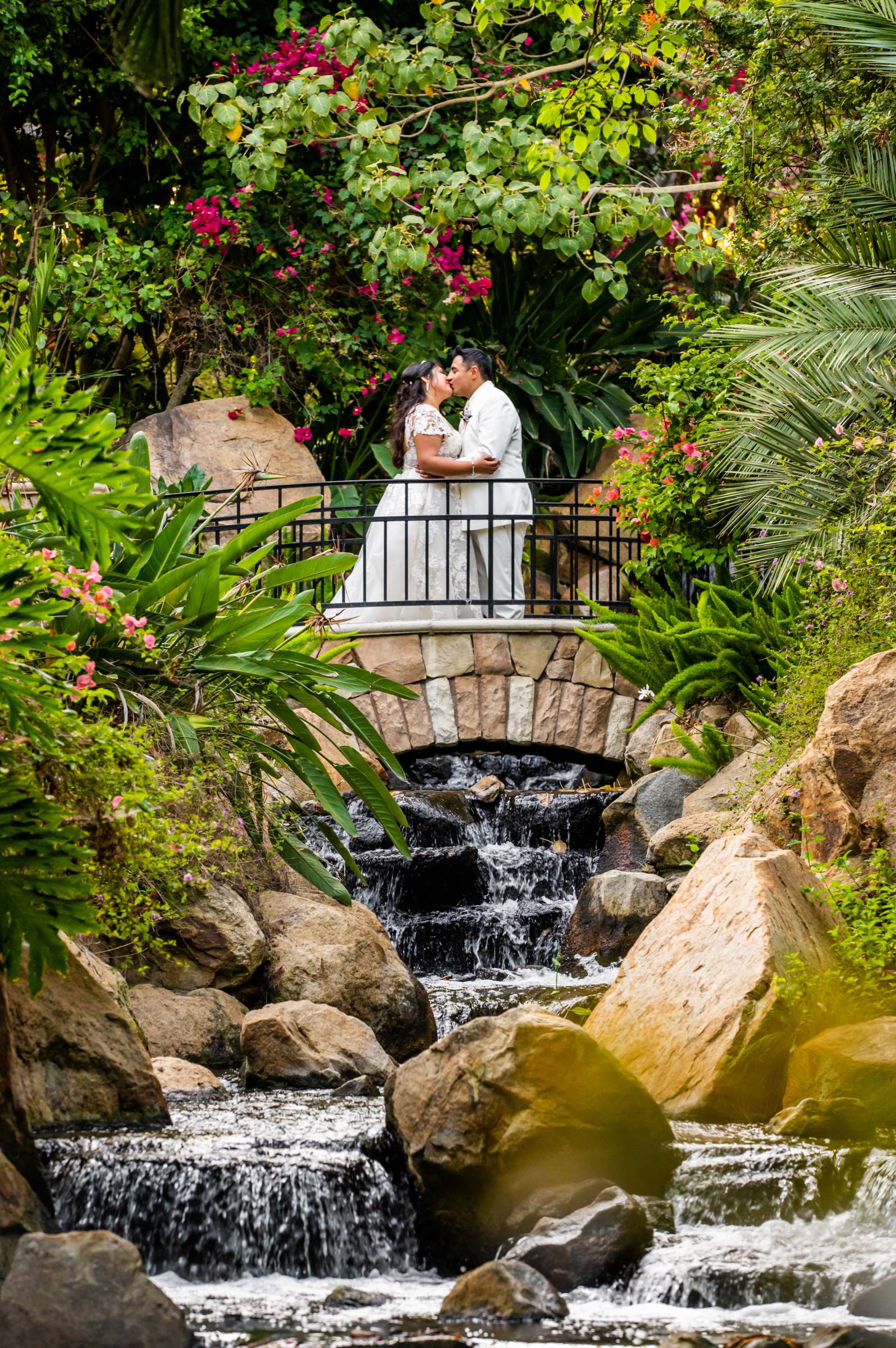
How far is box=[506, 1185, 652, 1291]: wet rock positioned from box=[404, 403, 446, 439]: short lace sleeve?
7184 mm

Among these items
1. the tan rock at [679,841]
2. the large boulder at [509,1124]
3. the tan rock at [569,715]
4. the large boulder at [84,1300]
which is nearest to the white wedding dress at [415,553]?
the tan rock at [569,715]

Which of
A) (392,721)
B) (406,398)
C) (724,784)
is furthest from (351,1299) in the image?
(406,398)

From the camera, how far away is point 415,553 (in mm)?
11141

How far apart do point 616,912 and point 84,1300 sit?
475 centimetres

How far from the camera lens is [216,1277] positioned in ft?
14.9

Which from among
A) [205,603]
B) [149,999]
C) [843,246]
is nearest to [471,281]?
[843,246]

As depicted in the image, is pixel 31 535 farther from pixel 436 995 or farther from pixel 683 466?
pixel 683 466

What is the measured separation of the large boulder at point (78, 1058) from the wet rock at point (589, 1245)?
1.41 metres

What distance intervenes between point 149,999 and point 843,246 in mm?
5586

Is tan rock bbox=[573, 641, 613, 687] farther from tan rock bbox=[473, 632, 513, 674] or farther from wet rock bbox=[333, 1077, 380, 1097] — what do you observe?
wet rock bbox=[333, 1077, 380, 1097]

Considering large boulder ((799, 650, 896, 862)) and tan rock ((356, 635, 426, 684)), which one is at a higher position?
large boulder ((799, 650, 896, 862))

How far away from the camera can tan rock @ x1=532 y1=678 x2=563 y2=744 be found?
10789 millimetres

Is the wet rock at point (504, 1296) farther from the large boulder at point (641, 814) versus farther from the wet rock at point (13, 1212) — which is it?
the large boulder at point (641, 814)

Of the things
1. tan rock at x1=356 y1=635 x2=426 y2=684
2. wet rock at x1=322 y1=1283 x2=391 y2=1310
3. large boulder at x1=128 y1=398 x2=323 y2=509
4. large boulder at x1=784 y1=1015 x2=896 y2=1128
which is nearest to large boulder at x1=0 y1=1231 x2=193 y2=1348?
wet rock at x1=322 y1=1283 x2=391 y2=1310
